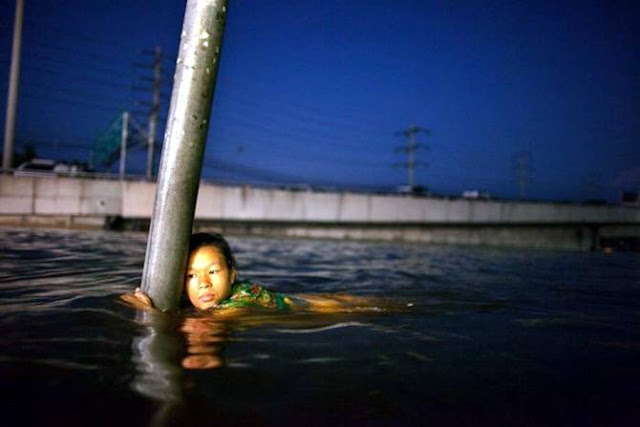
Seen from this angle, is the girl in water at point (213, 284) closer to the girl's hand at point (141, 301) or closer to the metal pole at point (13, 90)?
the girl's hand at point (141, 301)

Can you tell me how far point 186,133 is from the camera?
3.30 meters

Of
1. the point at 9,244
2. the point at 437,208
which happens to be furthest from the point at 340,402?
the point at 437,208

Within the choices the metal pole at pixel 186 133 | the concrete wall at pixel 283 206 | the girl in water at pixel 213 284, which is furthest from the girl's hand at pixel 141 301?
the concrete wall at pixel 283 206

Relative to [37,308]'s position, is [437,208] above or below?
above

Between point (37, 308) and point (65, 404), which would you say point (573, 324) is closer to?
point (65, 404)

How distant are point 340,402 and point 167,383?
806 millimetres

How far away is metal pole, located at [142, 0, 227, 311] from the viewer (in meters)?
3.29

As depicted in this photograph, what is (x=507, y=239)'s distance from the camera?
32.5 meters

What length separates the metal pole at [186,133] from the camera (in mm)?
3295

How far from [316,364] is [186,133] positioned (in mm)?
1814

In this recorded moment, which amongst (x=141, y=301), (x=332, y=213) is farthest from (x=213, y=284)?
(x=332, y=213)

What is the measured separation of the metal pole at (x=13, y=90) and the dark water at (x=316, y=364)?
54.4ft

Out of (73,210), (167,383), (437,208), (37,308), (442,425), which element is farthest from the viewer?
(437,208)

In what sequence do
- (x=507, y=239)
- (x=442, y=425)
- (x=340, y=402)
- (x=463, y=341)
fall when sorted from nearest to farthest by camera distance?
(x=442, y=425), (x=340, y=402), (x=463, y=341), (x=507, y=239)
